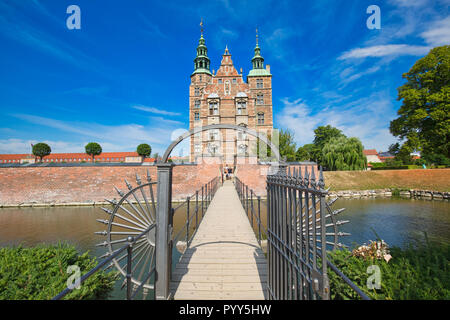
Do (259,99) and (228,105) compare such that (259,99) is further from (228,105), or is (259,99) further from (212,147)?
(212,147)

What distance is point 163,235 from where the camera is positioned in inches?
111

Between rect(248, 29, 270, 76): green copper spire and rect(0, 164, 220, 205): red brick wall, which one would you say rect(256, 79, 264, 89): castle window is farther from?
rect(0, 164, 220, 205): red brick wall

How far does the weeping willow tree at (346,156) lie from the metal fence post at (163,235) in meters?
27.7

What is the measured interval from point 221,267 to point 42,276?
9.41ft

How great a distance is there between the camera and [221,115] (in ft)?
94.5

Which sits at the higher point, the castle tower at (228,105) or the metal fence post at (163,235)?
the castle tower at (228,105)

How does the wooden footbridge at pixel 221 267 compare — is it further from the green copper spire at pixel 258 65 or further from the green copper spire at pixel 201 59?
the green copper spire at pixel 201 59

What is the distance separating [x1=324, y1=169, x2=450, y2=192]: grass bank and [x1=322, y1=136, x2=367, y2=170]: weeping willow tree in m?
1.95

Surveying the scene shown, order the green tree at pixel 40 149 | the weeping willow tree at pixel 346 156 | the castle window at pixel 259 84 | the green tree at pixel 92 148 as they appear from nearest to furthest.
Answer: the weeping willow tree at pixel 346 156
the castle window at pixel 259 84
the green tree at pixel 40 149
the green tree at pixel 92 148

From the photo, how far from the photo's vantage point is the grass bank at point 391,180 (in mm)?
19188

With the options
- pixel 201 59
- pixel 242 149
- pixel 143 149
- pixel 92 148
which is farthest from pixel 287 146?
pixel 92 148

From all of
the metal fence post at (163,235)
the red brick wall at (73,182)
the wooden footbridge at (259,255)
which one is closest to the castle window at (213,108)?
the red brick wall at (73,182)

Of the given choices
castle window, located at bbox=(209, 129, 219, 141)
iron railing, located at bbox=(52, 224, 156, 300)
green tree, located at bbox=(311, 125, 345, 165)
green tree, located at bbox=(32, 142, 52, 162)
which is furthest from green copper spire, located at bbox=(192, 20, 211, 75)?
iron railing, located at bbox=(52, 224, 156, 300)
